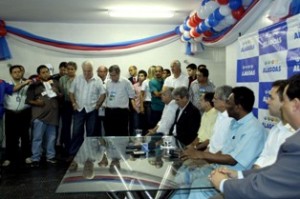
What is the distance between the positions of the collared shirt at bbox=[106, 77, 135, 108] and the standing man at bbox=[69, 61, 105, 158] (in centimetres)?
12

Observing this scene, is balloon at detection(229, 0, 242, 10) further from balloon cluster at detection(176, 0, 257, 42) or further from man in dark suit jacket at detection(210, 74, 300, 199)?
man in dark suit jacket at detection(210, 74, 300, 199)

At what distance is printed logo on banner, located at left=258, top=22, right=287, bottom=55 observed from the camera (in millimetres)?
3081

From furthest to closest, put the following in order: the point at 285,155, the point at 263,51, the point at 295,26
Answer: the point at 263,51, the point at 295,26, the point at 285,155

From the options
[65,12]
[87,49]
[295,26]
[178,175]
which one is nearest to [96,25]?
[87,49]

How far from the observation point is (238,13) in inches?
159

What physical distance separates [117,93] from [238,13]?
7.86 ft

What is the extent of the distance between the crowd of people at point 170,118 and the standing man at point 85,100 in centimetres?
2

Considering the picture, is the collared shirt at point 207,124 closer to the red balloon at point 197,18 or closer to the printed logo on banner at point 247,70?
the printed logo on banner at point 247,70

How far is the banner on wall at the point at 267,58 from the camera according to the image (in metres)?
2.93

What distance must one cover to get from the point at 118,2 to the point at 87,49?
194 centimetres

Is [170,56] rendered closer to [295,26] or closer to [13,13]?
[13,13]

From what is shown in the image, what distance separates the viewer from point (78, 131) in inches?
215

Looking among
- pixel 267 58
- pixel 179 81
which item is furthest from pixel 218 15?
pixel 179 81

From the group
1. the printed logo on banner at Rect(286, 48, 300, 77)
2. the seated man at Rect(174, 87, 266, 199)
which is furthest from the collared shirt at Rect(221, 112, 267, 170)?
the printed logo on banner at Rect(286, 48, 300, 77)
